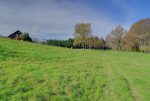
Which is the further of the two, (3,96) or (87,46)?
(87,46)

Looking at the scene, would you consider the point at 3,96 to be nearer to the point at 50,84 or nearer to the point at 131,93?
the point at 50,84

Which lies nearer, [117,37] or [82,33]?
[82,33]

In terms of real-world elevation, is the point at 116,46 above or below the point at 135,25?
below

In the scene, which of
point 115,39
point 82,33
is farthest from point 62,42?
point 115,39

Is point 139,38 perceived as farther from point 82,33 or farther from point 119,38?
point 82,33

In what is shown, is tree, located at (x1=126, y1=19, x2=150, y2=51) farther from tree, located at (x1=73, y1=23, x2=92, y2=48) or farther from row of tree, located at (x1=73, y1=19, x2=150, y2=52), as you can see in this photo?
tree, located at (x1=73, y1=23, x2=92, y2=48)

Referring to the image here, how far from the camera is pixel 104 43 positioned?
10394 centimetres

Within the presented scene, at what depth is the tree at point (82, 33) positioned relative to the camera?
89375 mm

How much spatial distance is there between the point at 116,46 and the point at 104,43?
190 inches

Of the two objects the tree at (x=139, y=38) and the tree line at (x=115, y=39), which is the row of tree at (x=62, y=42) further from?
the tree at (x=139, y=38)

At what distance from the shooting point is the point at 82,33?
90438 mm

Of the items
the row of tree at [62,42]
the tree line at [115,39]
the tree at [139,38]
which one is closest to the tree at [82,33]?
the tree line at [115,39]

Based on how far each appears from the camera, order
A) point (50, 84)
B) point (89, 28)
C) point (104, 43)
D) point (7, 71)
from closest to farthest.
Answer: point (50, 84)
point (7, 71)
point (89, 28)
point (104, 43)

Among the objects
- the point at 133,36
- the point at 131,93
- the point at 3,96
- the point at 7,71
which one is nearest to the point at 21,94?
the point at 3,96
